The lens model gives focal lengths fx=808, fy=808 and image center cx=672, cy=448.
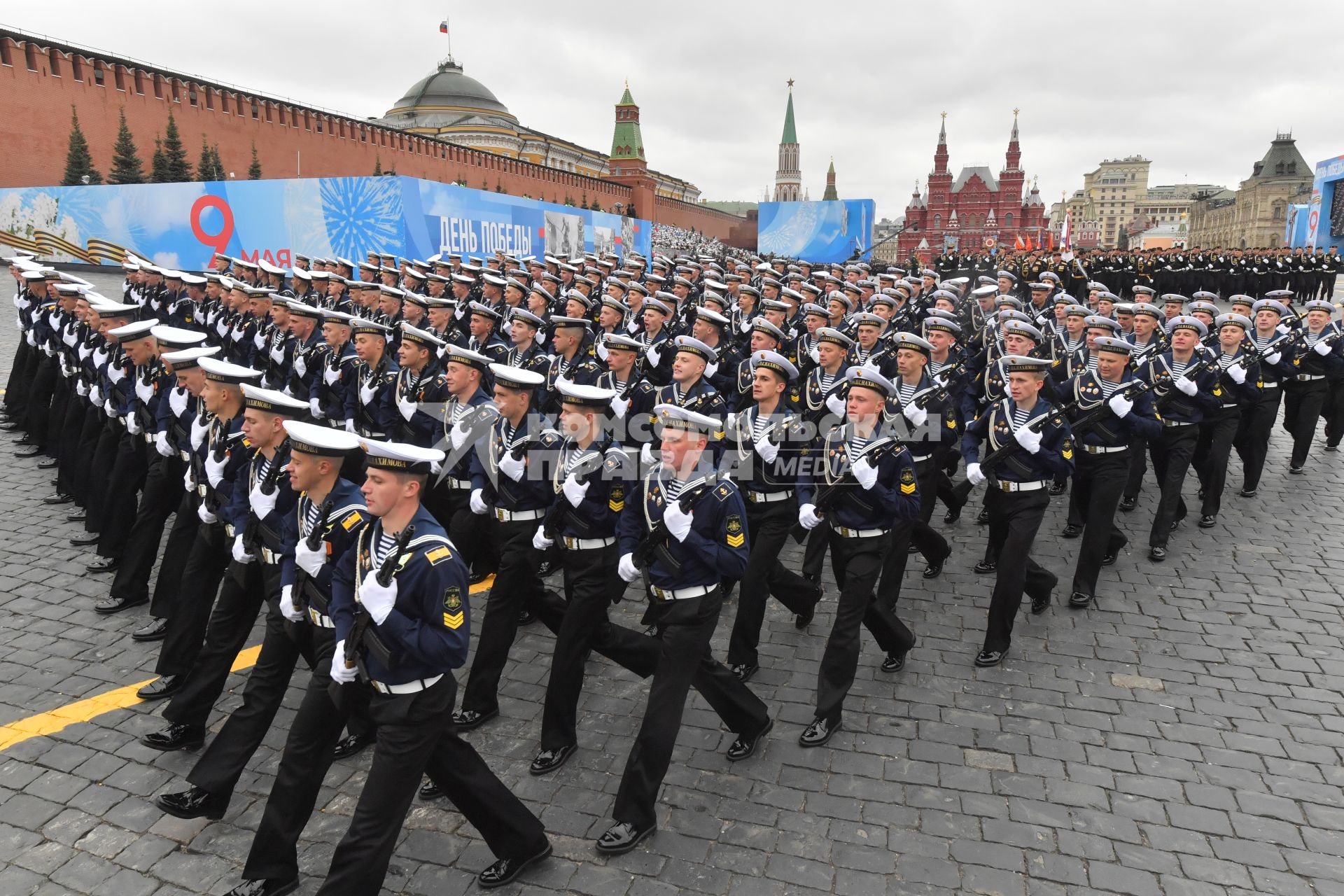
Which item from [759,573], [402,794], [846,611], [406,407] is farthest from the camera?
[406,407]

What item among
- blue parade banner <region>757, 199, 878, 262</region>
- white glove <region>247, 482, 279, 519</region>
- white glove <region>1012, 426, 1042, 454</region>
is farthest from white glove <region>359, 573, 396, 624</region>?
blue parade banner <region>757, 199, 878, 262</region>

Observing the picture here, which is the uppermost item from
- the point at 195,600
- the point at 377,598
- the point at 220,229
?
the point at 220,229

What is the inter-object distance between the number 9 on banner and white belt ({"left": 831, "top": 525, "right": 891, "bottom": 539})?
24.3 m

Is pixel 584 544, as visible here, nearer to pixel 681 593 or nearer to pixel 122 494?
pixel 681 593

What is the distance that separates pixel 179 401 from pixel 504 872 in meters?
4.27

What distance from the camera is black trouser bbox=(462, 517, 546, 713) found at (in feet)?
16.8

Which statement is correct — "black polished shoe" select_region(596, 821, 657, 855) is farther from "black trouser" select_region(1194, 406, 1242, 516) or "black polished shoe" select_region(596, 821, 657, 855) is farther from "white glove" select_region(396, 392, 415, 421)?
"black trouser" select_region(1194, 406, 1242, 516)

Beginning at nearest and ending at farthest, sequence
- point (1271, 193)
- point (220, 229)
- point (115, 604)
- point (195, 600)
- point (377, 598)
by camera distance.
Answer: point (377, 598), point (195, 600), point (115, 604), point (220, 229), point (1271, 193)

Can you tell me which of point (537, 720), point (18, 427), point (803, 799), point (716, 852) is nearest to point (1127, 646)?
point (803, 799)

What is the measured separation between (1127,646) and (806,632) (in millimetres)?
2452

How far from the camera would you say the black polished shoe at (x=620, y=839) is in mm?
4035

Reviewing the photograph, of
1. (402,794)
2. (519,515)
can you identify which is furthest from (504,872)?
(519,515)

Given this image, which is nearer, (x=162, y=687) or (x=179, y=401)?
(x=162, y=687)

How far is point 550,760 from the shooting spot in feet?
15.5
